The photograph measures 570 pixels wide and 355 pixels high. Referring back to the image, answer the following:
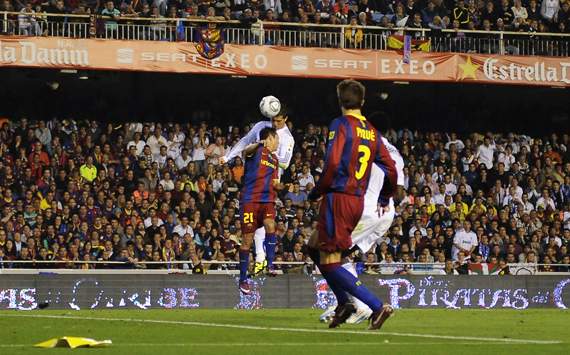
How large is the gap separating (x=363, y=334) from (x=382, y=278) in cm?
994

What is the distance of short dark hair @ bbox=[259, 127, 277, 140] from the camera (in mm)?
17578

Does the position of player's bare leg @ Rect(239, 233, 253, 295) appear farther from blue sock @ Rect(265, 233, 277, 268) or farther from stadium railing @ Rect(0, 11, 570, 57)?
stadium railing @ Rect(0, 11, 570, 57)

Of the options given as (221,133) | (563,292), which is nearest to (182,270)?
(563,292)

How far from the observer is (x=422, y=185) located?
100 ft

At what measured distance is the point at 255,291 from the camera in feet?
68.9

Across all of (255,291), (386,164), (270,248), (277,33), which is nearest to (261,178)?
(270,248)

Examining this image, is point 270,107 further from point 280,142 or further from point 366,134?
point 366,134

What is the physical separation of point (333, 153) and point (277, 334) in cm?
176

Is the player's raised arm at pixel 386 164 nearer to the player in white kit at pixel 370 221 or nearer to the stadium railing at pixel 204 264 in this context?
the player in white kit at pixel 370 221

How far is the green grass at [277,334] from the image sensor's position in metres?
10.6

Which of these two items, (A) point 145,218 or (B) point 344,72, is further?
(B) point 344,72

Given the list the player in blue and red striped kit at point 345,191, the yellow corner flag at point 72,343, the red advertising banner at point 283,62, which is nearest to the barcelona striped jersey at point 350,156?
the player in blue and red striped kit at point 345,191

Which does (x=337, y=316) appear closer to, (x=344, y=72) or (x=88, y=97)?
(x=344, y=72)

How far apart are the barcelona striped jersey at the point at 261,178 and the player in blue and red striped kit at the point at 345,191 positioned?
5293 mm
